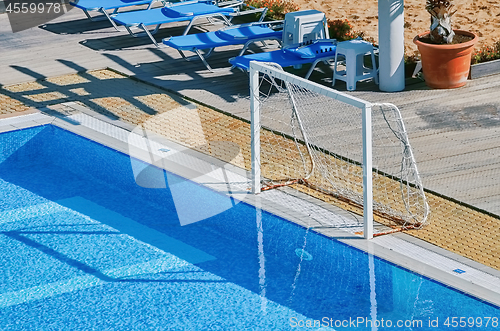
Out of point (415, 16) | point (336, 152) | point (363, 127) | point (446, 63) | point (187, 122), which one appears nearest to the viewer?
point (363, 127)

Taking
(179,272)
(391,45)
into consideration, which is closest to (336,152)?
(391,45)

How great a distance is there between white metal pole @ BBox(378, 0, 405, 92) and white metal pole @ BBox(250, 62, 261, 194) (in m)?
2.84

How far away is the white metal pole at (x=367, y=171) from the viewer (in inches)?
229

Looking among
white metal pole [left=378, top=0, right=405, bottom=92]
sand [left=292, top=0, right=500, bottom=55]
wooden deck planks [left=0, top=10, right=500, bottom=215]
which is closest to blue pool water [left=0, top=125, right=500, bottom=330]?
wooden deck planks [left=0, top=10, right=500, bottom=215]

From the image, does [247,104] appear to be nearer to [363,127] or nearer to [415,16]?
[363,127]

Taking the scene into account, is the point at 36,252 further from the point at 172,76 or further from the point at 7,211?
the point at 172,76

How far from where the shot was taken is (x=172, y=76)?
33.4ft

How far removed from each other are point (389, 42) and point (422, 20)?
11.8 feet

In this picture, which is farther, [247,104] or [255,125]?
[247,104]

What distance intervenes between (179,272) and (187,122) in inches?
110

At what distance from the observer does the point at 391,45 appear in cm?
912

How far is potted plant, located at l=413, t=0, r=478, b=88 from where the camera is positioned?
9000 mm

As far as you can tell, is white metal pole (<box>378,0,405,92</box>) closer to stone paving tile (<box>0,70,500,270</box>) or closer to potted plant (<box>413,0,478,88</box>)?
potted plant (<box>413,0,478,88</box>)

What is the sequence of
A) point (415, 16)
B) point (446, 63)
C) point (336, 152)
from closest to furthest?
point (336, 152) < point (446, 63) < point (415, 16)
